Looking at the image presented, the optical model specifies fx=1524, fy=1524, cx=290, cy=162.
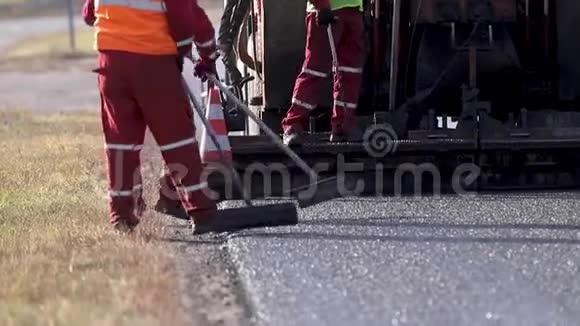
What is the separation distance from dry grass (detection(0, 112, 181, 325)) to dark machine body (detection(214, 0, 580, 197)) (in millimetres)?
1318

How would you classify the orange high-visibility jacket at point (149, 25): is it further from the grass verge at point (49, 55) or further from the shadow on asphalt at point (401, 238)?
the grass verge at point (49, 55)

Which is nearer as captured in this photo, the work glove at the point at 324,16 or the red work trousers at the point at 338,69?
the work glove at the point at 324,16

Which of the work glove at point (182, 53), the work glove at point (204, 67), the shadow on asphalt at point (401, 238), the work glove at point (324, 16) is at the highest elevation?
the work glove at point (324, 16)

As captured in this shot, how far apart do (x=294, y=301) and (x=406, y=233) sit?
6.11 feet

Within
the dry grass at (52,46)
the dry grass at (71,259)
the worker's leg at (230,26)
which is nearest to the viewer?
the dry grass at (71,259)

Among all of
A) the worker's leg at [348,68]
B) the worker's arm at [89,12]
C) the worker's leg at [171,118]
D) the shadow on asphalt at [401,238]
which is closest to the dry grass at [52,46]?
the worker's leg at [348,68]

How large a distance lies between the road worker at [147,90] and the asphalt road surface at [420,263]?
0.53m

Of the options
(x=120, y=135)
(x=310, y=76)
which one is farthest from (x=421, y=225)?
(x=310, y=76)

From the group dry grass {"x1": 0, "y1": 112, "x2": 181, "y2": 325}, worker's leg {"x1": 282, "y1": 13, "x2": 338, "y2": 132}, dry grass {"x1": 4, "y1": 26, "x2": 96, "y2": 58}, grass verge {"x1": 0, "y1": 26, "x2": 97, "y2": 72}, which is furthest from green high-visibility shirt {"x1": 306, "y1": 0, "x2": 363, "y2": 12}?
dry grass {"x1": 4, "y1": 26, "x2": 96, "y2": 58}

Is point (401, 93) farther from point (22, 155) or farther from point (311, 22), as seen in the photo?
point (22, 155)

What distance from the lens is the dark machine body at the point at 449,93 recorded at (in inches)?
391

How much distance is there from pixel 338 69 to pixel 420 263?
2.93 metres

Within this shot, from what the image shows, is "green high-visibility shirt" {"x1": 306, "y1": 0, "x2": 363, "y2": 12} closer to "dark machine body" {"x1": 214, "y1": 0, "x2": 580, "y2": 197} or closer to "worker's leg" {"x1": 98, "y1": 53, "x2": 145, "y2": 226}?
"dark machine body" {"x1": 214, "y1": 0, "x2": 580, "y2": 197}

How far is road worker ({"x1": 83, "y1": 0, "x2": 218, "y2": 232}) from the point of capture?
8.25 metres
